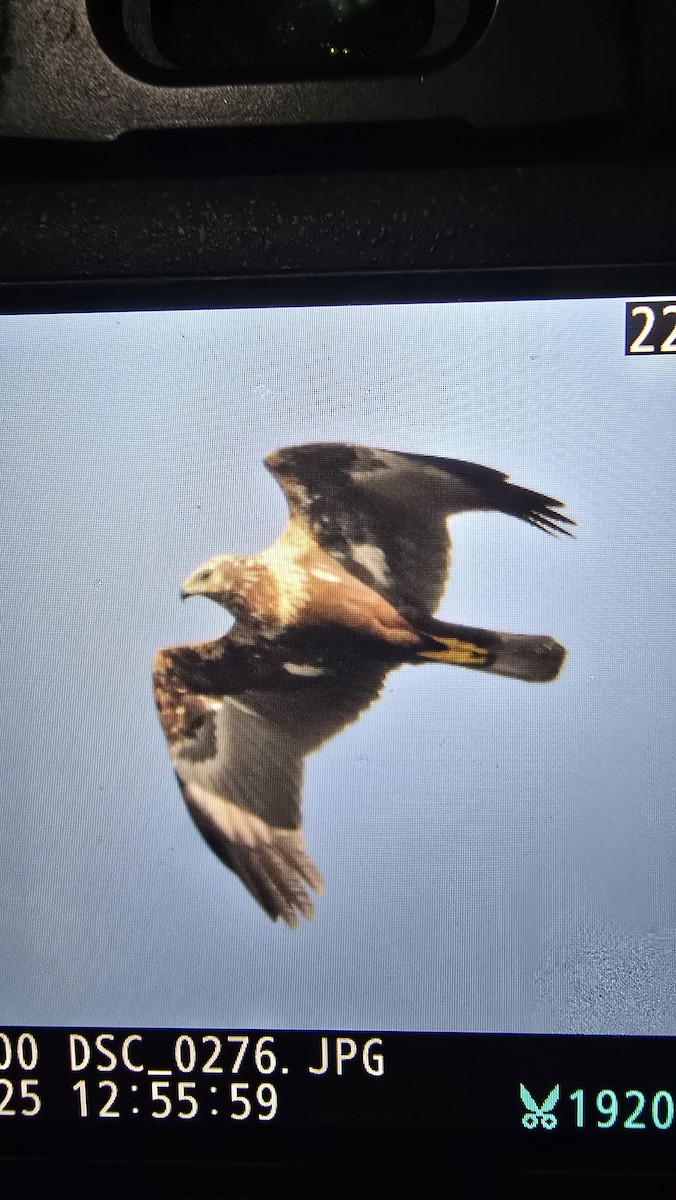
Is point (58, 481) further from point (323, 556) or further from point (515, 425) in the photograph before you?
point (515, 425)

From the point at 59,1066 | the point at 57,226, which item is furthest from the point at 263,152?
the point at 59,1066

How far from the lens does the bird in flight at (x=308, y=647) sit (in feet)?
2.10

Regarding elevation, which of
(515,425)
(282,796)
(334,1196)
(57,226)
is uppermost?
(57,226)

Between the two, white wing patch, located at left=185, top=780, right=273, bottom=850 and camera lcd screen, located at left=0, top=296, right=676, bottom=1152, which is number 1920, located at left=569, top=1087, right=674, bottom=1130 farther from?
white wing patch, located at left=185, top=780, right=273, bottom=850

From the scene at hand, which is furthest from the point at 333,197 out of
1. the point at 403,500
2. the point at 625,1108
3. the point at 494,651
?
the point at 625,1108

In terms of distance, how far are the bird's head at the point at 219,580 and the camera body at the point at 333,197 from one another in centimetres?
16

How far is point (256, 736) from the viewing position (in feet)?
2.12

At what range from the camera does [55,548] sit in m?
0.65

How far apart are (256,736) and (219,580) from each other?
10cm

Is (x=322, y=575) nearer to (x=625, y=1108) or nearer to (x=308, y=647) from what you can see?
(x=308, y=647)

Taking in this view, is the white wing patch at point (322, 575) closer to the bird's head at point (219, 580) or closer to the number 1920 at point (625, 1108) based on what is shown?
the bird's head at point (219, 580)

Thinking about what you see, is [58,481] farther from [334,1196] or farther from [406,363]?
[334,1196]

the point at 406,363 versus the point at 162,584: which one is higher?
the point at 406,363

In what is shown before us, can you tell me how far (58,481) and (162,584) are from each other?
9cm
